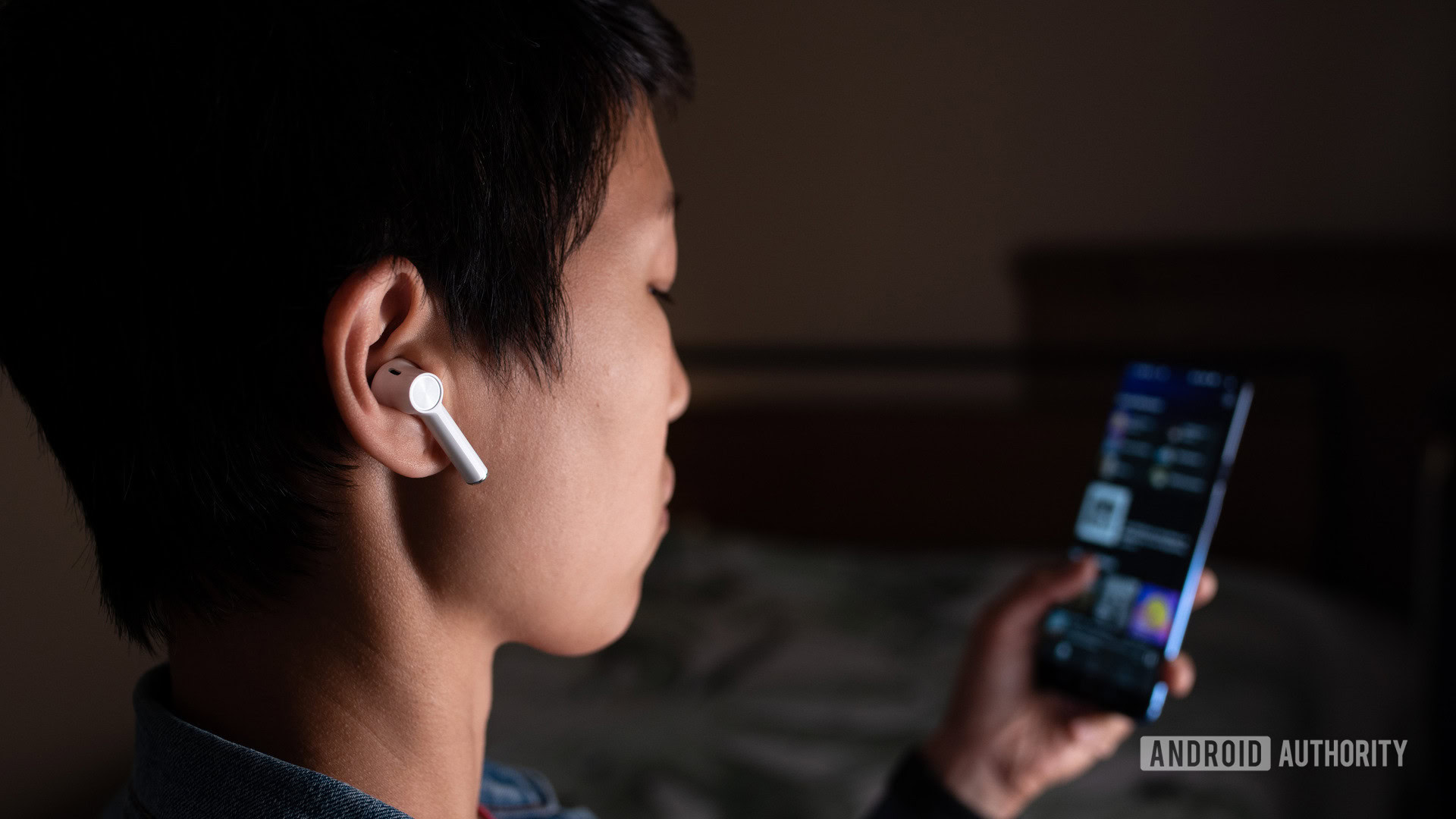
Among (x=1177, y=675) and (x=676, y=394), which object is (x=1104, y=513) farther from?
(x=676, y=394)

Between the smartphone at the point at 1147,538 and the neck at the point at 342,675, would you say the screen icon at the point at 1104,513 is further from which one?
the neck at the point at 342,675

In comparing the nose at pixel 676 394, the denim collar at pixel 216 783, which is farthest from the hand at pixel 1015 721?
the denim collar at pixel 216 783

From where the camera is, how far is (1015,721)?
834 mm

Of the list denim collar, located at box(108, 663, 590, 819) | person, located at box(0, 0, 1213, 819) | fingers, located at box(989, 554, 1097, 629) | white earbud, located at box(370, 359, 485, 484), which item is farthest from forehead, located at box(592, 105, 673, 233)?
fingers, located at box(989, 554, 1097, 629)

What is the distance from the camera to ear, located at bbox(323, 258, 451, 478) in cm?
42

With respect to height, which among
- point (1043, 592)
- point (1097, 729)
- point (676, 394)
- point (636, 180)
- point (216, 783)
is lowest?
point (1097, 729)

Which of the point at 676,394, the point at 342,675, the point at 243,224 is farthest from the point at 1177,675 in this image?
the point at 243,224

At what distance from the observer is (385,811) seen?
0.45 m

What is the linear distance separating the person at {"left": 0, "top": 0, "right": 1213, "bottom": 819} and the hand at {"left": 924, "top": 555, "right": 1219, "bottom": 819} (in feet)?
1.39

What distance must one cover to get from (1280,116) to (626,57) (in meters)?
1.83

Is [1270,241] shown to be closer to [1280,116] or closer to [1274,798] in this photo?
[1280,116]

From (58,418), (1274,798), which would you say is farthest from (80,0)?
(1274,798)

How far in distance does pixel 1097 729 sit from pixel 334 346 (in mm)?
685

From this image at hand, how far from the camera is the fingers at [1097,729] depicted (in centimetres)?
82
